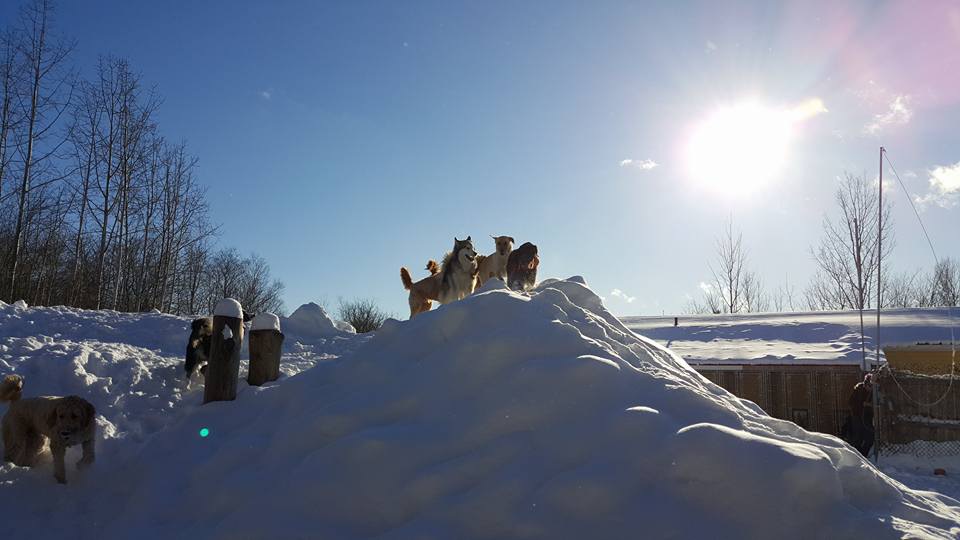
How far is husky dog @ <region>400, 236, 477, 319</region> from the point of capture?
9062 millimetres

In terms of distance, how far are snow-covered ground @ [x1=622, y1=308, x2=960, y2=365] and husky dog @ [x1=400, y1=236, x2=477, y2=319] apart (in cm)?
678

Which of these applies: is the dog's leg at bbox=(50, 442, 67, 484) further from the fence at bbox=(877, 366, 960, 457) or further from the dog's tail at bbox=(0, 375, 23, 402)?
the fence at bbox=(877, 366, 960, 457)

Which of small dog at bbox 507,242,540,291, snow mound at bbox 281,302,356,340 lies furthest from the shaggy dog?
snow mound at bbox 281,302,356,340

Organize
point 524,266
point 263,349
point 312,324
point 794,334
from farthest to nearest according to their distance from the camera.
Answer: point 794,334 → point 312,324 → point 524,266 → point 263,349

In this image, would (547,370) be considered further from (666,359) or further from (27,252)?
(27,252)

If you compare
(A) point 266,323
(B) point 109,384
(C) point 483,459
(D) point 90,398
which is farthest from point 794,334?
(D) point 90,398

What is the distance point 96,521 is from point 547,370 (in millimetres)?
3371

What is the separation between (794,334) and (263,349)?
15651 mm

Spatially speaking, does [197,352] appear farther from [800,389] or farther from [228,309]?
[800,389]

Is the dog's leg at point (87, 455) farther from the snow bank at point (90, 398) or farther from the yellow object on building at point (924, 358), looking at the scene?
the yellow object on building at point (924, 358)

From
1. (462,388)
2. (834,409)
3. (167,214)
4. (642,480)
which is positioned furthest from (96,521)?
(167,214)

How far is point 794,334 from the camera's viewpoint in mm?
17109

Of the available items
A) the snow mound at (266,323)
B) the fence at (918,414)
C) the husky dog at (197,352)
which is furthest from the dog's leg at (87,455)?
the fence at (918,414)

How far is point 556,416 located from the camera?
3697 millimetres
